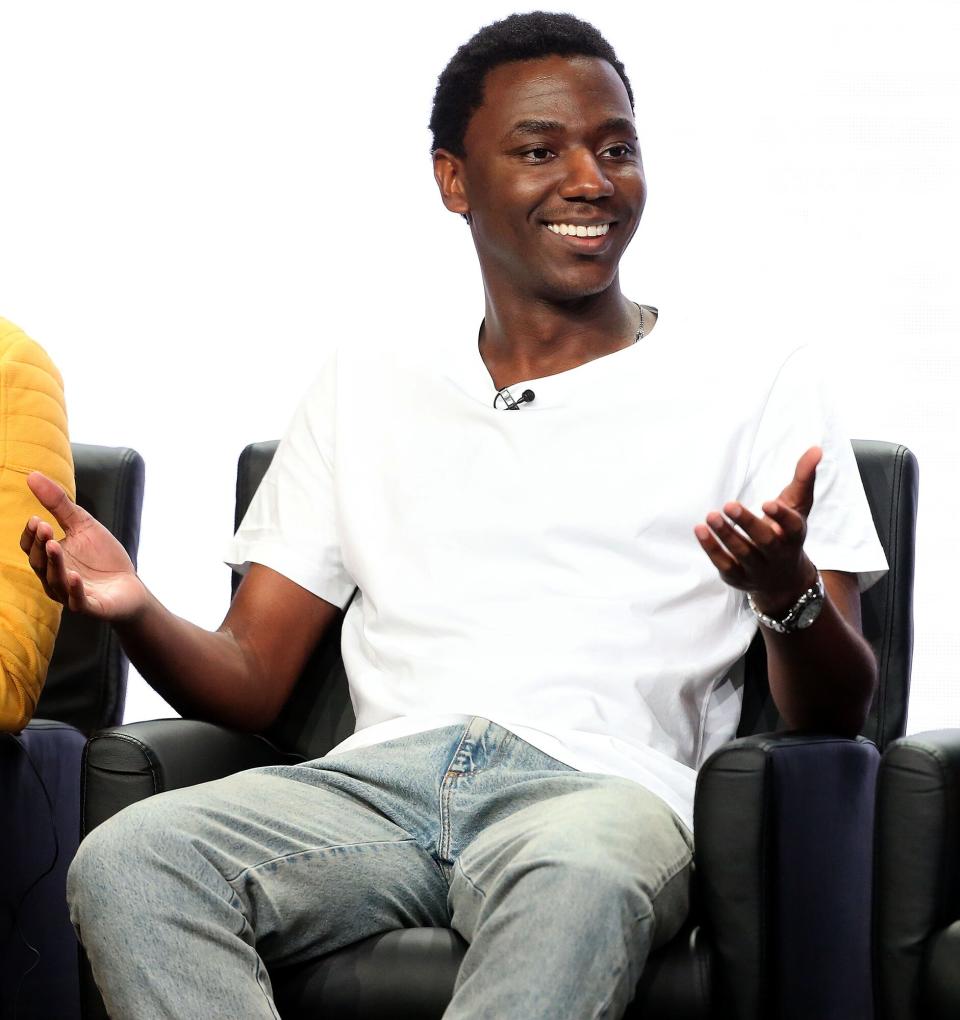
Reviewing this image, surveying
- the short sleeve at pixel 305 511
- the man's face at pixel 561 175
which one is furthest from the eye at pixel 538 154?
the short sleeve at pixel 305 511

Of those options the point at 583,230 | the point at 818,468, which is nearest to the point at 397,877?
the point at 818,468

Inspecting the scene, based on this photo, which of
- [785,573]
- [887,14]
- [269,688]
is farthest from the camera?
[887,14]

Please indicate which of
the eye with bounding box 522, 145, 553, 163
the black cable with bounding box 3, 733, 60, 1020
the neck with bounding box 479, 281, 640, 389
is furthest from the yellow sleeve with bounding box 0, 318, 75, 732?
the eye with bounding box 522, 145, 553, 163

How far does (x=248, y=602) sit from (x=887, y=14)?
1.36m

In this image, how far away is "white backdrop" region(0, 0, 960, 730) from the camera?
246 cm

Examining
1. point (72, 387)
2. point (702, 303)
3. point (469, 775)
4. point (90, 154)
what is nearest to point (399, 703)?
point (469, 775)

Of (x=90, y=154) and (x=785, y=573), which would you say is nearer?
(x=785, y=573)

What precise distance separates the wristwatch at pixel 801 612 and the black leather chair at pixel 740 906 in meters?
0.12

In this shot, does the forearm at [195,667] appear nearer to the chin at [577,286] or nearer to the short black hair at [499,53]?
the chin at [577,286]

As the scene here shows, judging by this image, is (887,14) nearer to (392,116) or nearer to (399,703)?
(392,116)

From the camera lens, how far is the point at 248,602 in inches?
81.6

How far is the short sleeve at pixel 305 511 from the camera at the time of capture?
2.08 metres

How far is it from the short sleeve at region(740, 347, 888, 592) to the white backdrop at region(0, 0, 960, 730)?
1.83ft

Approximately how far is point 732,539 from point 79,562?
2.47 ft
